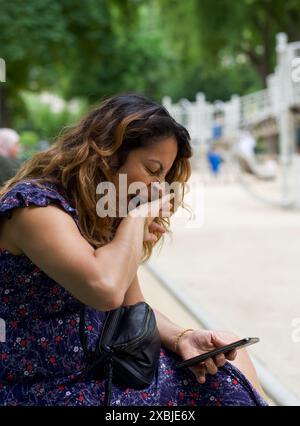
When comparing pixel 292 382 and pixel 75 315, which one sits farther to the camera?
pixel 292 382

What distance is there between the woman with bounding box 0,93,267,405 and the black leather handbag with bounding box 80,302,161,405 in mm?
24

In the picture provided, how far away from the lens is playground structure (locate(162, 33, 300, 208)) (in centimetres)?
1260

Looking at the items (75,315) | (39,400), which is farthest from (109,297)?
(39,400)

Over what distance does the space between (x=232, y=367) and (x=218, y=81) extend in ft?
167

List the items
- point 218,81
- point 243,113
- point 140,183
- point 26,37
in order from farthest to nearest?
point 218,81, point 243,113, point 26,37, point 140,183

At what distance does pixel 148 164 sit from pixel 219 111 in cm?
2582

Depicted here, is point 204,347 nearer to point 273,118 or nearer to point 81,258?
point 81,258

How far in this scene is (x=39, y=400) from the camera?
177cm

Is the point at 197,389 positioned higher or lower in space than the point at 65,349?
lower

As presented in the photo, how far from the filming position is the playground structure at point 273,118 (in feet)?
41.3

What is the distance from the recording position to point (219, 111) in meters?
27.3

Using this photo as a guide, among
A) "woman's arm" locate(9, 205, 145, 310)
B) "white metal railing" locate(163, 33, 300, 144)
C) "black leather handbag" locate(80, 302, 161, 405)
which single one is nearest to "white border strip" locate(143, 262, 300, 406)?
"black leather handbag" locate(80, 302, 161, 405)

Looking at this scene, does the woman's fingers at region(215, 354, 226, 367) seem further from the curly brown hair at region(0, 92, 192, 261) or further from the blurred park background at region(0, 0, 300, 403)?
the blurred park background at region(0, 0, 300, 403)

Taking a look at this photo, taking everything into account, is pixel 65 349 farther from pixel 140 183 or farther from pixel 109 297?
pixel 140 183
